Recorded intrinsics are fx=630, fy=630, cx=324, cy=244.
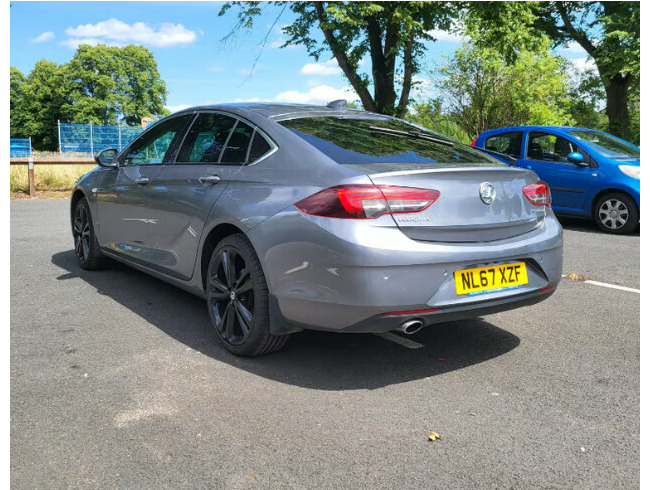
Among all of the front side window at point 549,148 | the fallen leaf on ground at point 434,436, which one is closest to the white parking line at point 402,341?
the fallen leaf on ground at point 434,436

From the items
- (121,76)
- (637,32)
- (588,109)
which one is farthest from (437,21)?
(121,76)

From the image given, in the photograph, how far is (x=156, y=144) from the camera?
5.35m

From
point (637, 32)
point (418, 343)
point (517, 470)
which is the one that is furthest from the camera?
point (637, 32)

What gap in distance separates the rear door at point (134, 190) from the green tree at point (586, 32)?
712 inches

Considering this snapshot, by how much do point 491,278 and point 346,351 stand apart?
3.56 ft

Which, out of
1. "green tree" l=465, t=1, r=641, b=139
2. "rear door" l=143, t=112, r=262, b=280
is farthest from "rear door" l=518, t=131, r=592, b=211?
"green tree" l=465, t=1, r=641, b=139

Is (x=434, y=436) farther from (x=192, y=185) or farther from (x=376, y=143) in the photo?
(x=192, y=185)

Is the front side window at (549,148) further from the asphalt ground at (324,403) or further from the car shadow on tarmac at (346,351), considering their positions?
the car shadow on tarmac at (346,351)

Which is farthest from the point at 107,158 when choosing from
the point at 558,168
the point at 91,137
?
the point at 91,137

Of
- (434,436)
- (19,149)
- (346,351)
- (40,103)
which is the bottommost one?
(434,436)

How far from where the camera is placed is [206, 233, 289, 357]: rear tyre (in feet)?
12.0

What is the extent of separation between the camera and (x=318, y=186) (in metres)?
3.37
